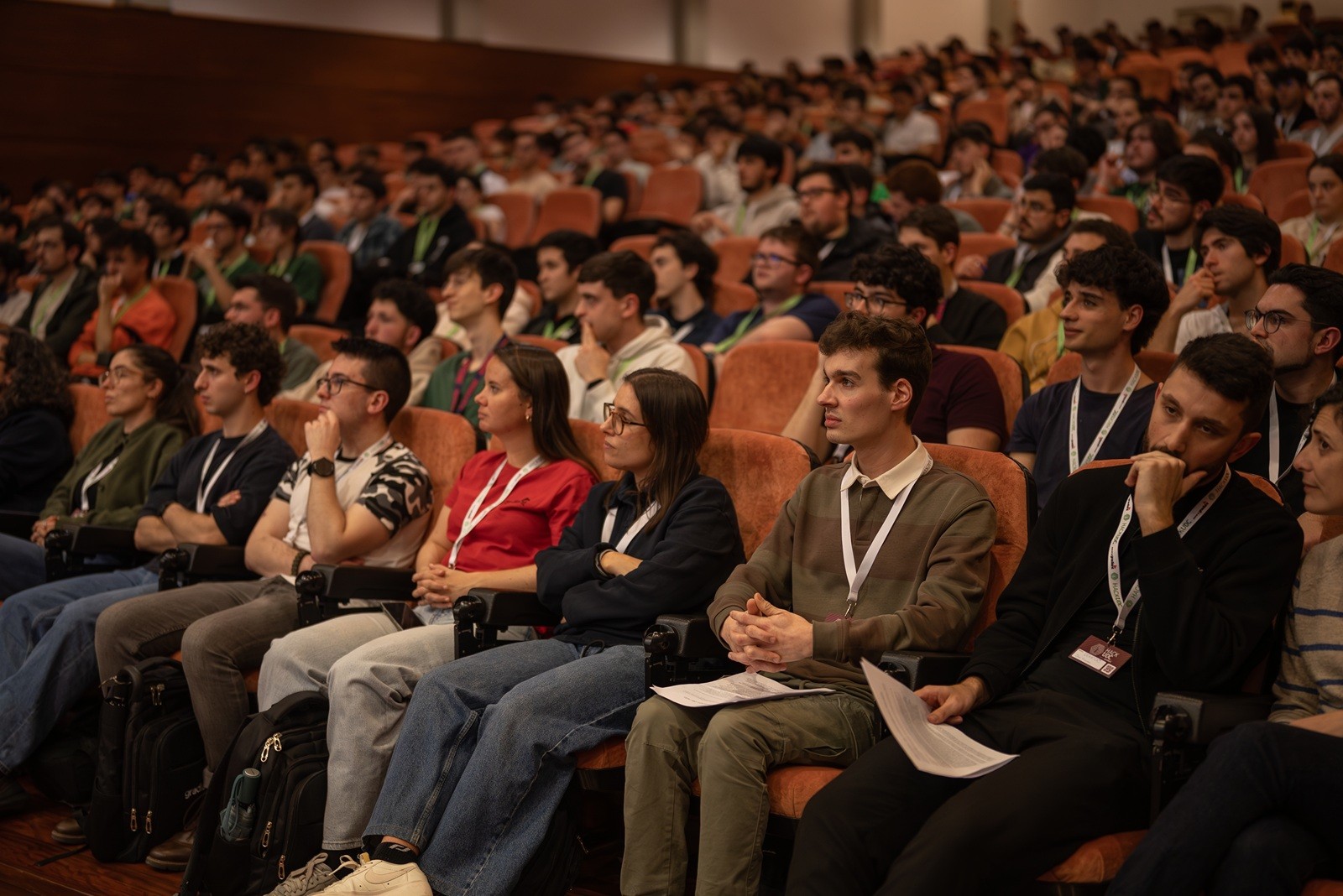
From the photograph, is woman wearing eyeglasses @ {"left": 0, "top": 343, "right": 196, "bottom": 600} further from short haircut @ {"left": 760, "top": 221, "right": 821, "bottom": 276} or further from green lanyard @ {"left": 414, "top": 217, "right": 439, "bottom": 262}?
green lanyard @ {"left": 414, "top": 217, "right": 439, "bottom": 262}

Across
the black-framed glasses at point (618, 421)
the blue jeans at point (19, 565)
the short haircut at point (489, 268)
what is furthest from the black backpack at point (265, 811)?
the short haircut at point (489, 268)

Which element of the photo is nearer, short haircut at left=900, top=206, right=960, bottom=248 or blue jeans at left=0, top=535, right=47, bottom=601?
blue jeans at left=0, top=535, right=47, bottom=601

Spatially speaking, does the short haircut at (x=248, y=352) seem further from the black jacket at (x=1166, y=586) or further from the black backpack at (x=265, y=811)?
the black jacket at (x=1166, y=586)

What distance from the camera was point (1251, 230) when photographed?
303cm

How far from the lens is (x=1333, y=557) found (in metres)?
1.93

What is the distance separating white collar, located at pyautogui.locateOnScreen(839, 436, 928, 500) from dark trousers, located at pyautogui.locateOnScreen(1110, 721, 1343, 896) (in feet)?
2.40

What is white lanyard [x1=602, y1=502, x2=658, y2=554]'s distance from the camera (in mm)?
2586

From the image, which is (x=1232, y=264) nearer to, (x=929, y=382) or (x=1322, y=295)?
(x=1322, y=295)

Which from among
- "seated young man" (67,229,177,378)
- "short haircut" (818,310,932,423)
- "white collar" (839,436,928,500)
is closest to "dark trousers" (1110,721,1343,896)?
"white collar" (839,436,928,500)

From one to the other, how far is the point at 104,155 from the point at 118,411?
6.45 meters

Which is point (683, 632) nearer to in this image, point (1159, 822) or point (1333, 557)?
point (1159, 822)

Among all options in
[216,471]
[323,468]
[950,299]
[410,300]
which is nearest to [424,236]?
[410,300]

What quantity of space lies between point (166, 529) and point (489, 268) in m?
1.29

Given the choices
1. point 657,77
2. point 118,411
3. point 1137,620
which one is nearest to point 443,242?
point 118,411
